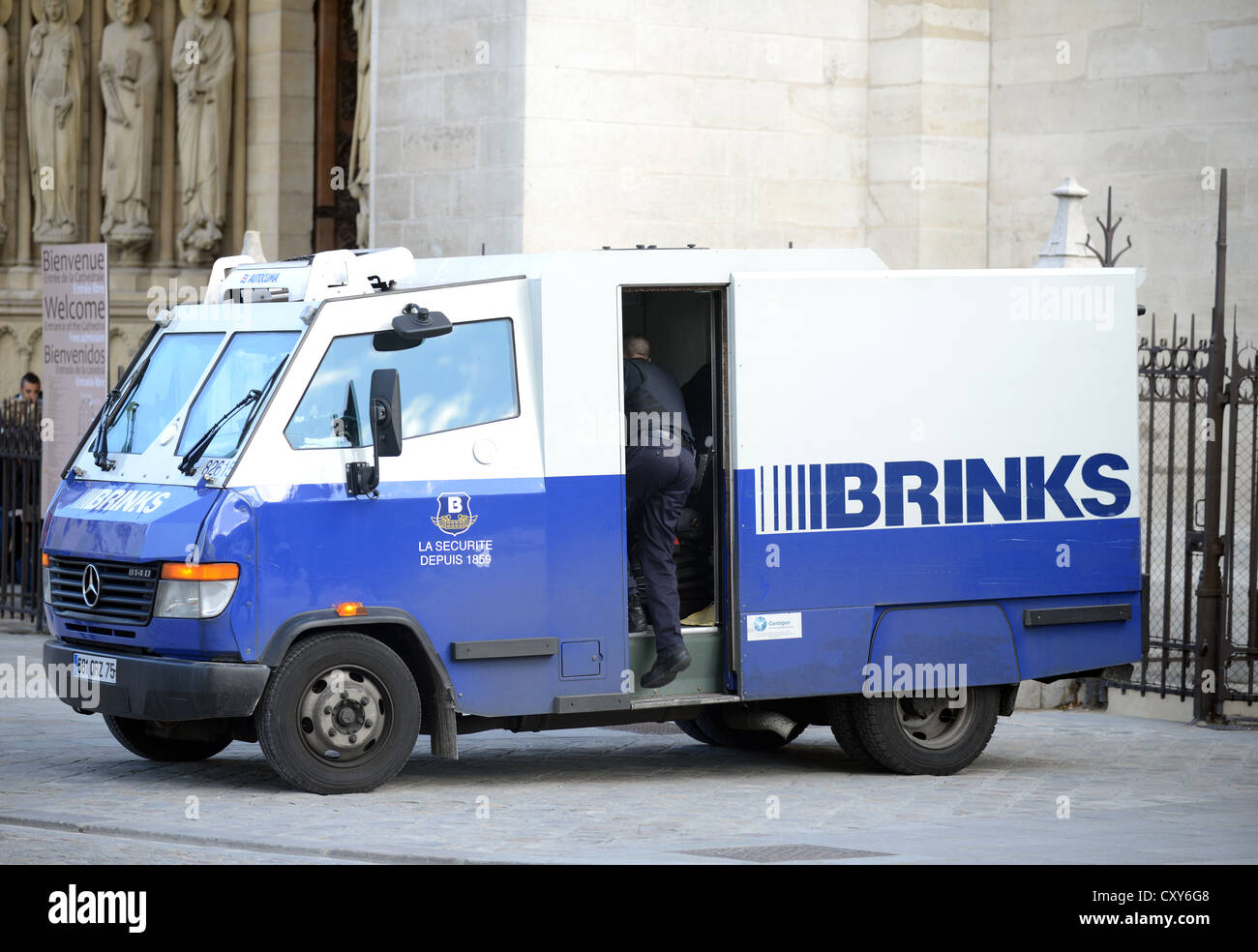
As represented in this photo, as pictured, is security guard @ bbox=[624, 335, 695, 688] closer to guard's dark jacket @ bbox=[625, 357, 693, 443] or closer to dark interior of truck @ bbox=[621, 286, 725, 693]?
guard's dark jacket @ bbox=[625, 357, 693, 443]

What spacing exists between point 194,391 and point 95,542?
84cm

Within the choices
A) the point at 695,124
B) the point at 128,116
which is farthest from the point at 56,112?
the point at 695,124

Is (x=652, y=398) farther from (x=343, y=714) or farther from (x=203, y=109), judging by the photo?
(x=203, y=109)

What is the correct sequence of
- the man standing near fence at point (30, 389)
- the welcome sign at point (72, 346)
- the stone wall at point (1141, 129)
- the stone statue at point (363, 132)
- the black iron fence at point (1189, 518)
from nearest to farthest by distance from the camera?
1. the black iron fence at point (1189, 518)
2. the welcome sign at point (72, 346)
3. the stone wall at point (1141, 129)
4. the stone statue at point (363, 132)
5. the man standing near fence at point (30, 389)

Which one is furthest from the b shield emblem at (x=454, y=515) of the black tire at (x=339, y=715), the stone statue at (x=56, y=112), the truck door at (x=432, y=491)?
the stone statue at (x=56, y=112)

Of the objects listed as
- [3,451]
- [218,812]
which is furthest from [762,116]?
[218,812]

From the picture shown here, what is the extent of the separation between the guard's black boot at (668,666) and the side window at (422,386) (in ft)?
4.44

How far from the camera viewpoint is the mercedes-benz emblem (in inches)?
387

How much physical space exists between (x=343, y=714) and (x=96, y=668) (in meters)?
1.19

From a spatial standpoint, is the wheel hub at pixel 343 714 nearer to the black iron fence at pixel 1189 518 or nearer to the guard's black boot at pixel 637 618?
the guard's black boot at pixel 637 618

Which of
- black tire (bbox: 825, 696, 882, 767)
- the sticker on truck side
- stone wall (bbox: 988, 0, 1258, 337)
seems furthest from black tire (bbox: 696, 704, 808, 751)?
stone wall (bbox: 988, 0, 1258, 337)

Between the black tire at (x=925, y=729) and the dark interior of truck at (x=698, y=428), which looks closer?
the dark interior of truck at (x=698, y=428)

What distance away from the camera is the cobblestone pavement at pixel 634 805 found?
835 cm
